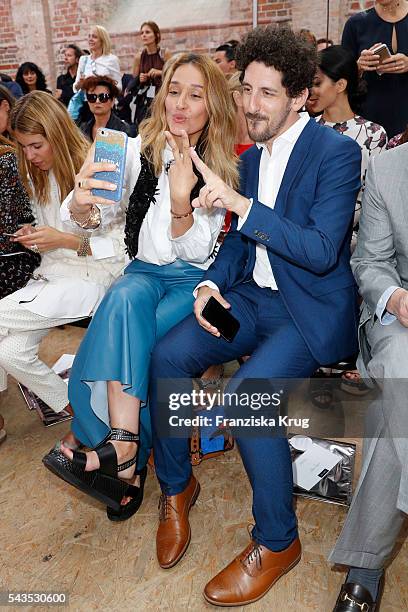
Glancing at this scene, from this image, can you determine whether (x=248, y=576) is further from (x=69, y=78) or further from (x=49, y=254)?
(x=69, y=78)

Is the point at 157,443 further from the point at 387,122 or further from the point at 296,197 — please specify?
the point at 387,122

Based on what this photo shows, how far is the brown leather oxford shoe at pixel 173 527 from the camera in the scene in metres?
1.86

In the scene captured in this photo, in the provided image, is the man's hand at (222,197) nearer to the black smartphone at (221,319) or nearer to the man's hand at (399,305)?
the black smartphone at (221,319)

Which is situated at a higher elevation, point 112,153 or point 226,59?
point 226,59

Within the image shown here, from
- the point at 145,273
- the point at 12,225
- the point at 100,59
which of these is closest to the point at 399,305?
the point at 145,273

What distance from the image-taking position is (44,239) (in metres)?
2.37

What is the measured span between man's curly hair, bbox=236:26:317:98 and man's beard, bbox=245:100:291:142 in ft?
0.22

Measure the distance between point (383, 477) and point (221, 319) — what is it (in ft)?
2.28

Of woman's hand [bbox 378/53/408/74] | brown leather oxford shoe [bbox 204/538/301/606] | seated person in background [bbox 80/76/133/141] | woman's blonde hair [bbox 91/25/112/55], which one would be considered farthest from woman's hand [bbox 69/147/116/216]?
woman's blonde hair [bbox 91/25/112/55]

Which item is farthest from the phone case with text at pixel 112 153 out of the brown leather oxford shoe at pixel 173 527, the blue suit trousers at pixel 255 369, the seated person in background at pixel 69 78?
the seated person in background at pixel 69 78

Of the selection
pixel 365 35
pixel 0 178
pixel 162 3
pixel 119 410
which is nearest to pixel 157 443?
pixel 119 410

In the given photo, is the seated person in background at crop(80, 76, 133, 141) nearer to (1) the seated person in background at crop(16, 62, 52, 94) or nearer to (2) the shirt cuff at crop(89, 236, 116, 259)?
(2) the shirt cuff at crop(89, 236, 116, 259)

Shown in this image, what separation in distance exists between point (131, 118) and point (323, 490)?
452 cm

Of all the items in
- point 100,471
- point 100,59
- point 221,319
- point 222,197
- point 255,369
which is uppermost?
point 100,59
